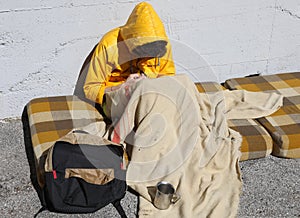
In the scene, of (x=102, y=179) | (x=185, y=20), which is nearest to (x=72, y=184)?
(x=102, y=179)

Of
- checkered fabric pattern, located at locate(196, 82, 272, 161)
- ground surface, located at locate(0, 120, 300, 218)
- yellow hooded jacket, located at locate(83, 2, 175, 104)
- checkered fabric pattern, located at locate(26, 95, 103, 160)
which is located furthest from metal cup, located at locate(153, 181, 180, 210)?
yellow hooded jacket, located at locate(83, 2, 175, 104)

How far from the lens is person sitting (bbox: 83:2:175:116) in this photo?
2.83 meters

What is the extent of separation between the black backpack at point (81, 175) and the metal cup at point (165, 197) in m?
0.17

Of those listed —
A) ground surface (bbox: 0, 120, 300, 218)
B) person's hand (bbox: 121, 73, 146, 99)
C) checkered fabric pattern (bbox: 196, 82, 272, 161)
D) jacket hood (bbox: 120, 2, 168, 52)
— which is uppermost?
jacket hood (bbox: 120, 2, 168, 52)

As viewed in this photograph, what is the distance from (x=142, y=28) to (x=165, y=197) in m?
0.95

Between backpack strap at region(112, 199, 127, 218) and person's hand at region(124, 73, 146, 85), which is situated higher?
person's hand at region(124, 73, 146, 85)

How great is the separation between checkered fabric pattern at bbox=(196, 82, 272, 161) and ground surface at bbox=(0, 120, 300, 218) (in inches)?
2.3

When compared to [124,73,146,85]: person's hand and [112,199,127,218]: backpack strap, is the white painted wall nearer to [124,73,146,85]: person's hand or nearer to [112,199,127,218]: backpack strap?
[124,73,146,85]: person's hand

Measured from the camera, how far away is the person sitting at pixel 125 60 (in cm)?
283

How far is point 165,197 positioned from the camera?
91.2 inches

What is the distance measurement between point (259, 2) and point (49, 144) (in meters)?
1.67

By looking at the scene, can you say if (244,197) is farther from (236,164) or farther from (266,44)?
(266,44)

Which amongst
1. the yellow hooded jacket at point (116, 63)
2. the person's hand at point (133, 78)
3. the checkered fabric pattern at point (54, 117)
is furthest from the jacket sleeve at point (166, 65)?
the checkered fabric pattern at point (54, 117)

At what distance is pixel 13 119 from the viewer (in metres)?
3.16
